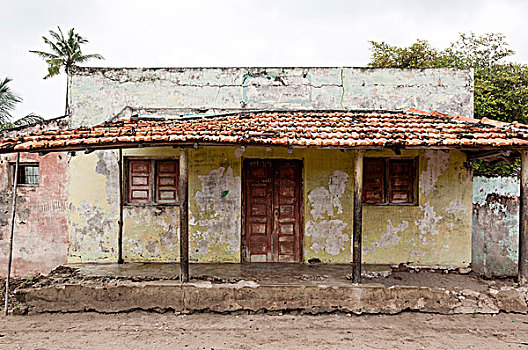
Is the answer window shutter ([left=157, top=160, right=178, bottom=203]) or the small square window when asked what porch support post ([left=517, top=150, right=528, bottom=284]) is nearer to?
window shutter ([left=157, top=160, right=178, bottom=203])

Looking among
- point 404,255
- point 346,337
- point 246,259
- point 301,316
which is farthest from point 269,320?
point 404,255

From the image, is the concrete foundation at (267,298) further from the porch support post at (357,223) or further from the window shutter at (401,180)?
the window shutter at (401,180)

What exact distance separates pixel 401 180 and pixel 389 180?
Result: 0.80ft

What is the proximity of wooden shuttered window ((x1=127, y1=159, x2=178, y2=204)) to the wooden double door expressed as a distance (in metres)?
1.45

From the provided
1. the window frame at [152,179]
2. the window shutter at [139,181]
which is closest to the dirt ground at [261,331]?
the window frame at [152,179]

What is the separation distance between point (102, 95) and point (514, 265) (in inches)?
362

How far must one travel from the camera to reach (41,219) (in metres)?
8.62

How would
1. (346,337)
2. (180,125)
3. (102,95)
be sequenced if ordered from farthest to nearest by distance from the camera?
(102,95) < (180,125) < (346,337)

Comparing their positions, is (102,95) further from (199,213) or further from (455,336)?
(455,336)

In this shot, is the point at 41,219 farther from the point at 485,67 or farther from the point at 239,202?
the point at 485,67

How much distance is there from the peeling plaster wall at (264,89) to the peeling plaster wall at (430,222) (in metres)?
1.38

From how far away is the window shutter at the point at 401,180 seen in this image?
7.54m

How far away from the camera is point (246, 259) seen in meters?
7.61

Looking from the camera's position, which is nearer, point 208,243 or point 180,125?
point 180,125
